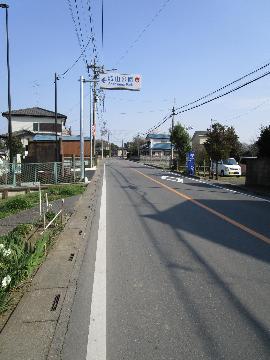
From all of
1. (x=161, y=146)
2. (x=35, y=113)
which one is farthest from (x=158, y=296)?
(x=161, y=146)

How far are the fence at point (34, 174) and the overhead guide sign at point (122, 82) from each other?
27.5ft

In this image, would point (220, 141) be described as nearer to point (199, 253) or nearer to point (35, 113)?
point (199, 253)

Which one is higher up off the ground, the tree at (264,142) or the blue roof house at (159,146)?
the blue roof house at (159,146)

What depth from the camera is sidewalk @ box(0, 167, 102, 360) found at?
3.74 m

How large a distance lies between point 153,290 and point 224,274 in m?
1.20

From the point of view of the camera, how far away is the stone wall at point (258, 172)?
2223 centimetres

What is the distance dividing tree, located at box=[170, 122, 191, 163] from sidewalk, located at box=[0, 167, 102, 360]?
40741 millimetres

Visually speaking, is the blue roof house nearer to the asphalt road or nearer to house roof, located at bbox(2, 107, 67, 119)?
house roof, located at bbox(2, 107, 67, 119)

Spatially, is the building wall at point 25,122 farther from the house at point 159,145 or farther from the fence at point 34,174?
the fence at point 34,174

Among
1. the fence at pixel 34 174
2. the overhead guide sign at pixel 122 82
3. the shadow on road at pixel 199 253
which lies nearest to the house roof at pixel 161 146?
the overhead guide sign at pixel 122 82

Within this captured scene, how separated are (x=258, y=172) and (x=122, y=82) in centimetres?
1410

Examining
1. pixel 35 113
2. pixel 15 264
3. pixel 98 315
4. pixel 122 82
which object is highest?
pixel 35 113

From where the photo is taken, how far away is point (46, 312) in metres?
4.57

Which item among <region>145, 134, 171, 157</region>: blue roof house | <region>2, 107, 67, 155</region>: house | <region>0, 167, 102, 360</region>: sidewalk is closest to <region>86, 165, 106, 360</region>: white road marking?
<region>0, 167, 102, 360</region>: sidewalk
